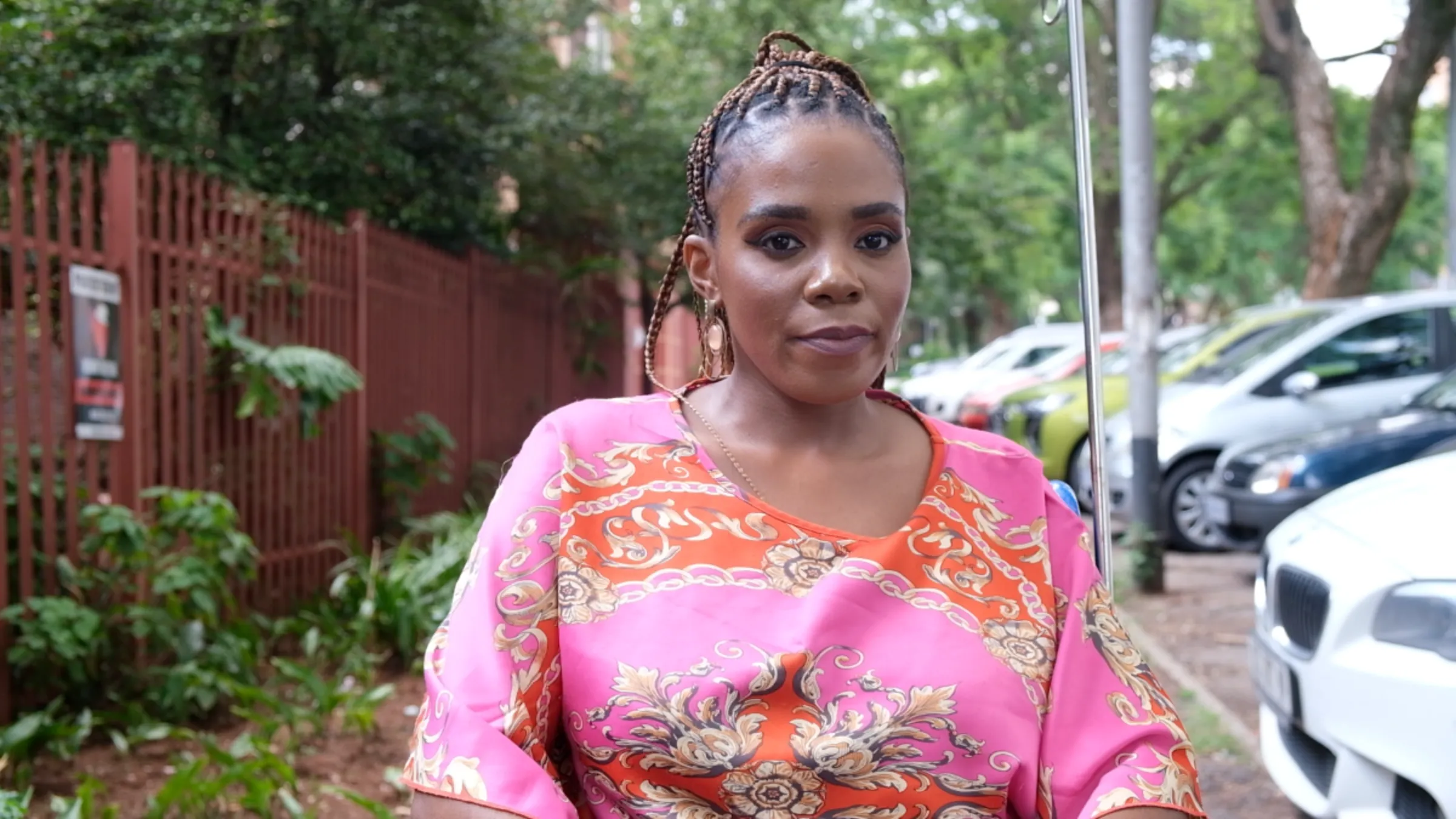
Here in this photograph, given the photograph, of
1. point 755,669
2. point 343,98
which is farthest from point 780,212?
point 343,98

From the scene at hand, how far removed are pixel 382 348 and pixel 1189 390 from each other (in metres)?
5.57

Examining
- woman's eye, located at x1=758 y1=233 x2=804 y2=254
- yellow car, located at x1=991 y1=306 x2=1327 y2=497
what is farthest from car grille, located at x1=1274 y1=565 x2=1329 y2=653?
yellow car, located at x1=991 y1=306 x2=1327 y2=497

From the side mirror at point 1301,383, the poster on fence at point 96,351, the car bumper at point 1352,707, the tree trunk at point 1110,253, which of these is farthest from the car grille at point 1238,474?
the tree trunk at point 1110,253

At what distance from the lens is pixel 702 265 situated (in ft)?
6.45

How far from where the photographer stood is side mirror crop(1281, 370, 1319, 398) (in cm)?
901

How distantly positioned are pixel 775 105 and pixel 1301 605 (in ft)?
8.50

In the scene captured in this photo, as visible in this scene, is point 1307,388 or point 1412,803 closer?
point 1412,803

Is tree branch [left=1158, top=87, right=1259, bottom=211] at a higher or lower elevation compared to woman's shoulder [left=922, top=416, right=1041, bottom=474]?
higher

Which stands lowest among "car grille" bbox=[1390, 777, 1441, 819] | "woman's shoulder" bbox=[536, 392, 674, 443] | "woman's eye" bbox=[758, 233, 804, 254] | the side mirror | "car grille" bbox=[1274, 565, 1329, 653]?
"car grille" bbox=[1390, 777, 1441, 819]

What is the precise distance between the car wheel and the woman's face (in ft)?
25.8

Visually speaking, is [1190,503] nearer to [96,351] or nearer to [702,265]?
[96,351]

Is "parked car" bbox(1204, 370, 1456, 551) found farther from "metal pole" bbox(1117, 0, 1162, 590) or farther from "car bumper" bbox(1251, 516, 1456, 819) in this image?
"car bumper" bbox(1251, 516, 1456, 819)

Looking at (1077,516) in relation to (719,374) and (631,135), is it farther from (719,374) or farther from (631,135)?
(631,135)

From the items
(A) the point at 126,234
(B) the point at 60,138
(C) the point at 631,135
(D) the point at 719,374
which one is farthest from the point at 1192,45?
(D) the point at 719,374
